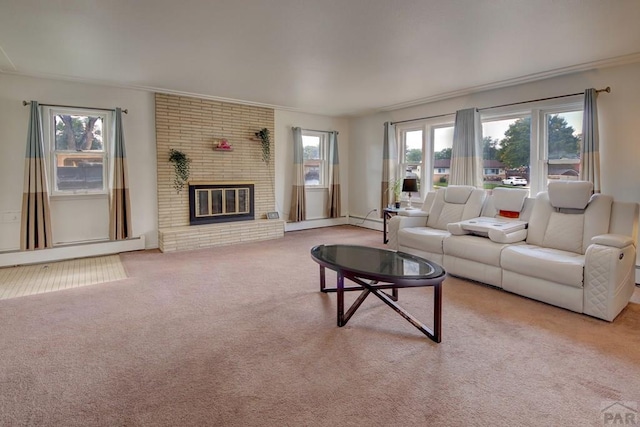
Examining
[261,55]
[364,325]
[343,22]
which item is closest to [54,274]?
[261,55]

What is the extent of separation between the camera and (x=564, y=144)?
14.6 ft

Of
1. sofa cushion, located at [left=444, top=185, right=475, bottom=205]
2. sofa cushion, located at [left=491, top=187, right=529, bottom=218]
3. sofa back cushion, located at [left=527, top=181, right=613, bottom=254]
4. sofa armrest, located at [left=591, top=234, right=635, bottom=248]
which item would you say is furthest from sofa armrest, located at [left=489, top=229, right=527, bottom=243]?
sofa cushion, located at [left=444, top=185, right=475, bottom=205]

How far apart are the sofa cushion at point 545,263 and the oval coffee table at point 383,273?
1.09 m

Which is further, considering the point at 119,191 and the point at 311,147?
the point at 311,147

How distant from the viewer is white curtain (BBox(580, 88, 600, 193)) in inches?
157

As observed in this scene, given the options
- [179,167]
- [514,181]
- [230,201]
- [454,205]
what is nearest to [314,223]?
[230,201]

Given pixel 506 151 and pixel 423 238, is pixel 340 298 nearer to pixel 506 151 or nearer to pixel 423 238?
pixel 423 238

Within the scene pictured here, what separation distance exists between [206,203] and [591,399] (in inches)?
215

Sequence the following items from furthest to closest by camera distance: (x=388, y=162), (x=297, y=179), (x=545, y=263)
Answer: (x=297, y=179)
(x=388, y=162)
(x=545, y=263)

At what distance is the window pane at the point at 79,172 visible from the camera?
15.9 ft

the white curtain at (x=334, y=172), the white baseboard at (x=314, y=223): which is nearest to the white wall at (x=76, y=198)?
the white baseboard at (x=314, y=223)

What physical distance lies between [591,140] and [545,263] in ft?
6.37

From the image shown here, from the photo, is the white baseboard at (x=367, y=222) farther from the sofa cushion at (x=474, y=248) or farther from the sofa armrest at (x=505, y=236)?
the sofa armrest at (x=505, y=236)

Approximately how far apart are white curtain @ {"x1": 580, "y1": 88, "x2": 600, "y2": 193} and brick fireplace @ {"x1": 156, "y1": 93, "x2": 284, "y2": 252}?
4.68 meters
